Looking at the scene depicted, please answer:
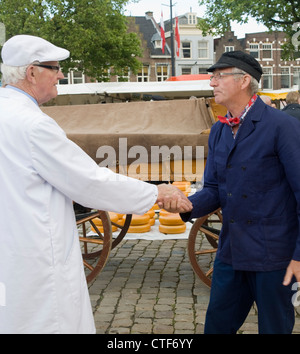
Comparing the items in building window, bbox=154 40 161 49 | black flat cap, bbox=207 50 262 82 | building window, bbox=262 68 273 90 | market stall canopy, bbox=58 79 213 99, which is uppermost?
building window, bbox=154 40 161 49

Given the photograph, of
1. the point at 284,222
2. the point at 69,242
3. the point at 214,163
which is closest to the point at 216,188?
the point at 214,163

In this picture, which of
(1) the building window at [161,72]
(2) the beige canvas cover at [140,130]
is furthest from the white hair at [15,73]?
(1) the building window at [161,72]

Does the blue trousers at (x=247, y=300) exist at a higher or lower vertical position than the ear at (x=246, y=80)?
lower

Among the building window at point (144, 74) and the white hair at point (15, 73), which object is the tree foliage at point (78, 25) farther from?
the white hair at point (15, 73)

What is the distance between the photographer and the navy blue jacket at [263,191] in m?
2.51

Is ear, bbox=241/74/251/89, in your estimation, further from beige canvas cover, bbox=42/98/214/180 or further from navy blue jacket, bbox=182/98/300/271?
beige canvas cover, bbox=42/98/214/180

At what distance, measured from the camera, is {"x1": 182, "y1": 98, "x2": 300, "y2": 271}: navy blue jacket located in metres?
2.51

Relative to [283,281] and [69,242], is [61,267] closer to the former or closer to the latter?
[69,242]

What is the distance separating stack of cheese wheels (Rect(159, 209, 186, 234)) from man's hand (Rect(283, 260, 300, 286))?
4446mm

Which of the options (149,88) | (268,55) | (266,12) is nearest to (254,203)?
(149,88)

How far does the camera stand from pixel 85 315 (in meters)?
2.35

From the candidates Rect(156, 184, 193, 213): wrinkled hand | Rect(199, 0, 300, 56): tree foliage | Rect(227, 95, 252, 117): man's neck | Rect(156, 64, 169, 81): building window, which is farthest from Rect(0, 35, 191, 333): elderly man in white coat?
Rect(156, 64, 169, 81): building window

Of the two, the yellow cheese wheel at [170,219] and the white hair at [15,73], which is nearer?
the white hair at [15,73]

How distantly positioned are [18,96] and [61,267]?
80cm
